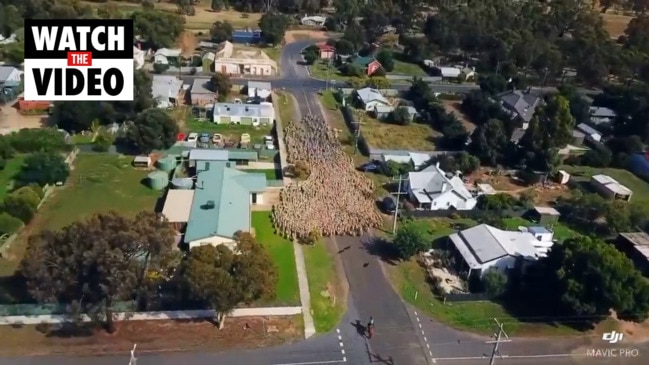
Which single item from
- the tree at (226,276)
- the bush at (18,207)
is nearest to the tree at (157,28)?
the bush at (18,207)

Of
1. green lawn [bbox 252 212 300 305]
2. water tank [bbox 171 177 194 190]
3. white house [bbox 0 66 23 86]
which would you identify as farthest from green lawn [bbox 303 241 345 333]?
white house [bbox 0 66 23 86]

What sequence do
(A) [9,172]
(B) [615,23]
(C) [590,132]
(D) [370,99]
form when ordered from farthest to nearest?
(B) [615,23] → (D) [370,99] → (C) [590,132] → (A) [9,172]

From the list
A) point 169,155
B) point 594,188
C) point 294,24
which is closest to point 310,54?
point 294,24

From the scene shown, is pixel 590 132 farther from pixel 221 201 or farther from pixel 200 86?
pixel 200 86

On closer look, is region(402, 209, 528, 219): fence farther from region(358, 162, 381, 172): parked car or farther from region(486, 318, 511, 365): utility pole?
region(486, 318, 511, 365): utility pole

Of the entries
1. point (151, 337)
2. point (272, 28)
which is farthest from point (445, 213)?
point (272, 28)
